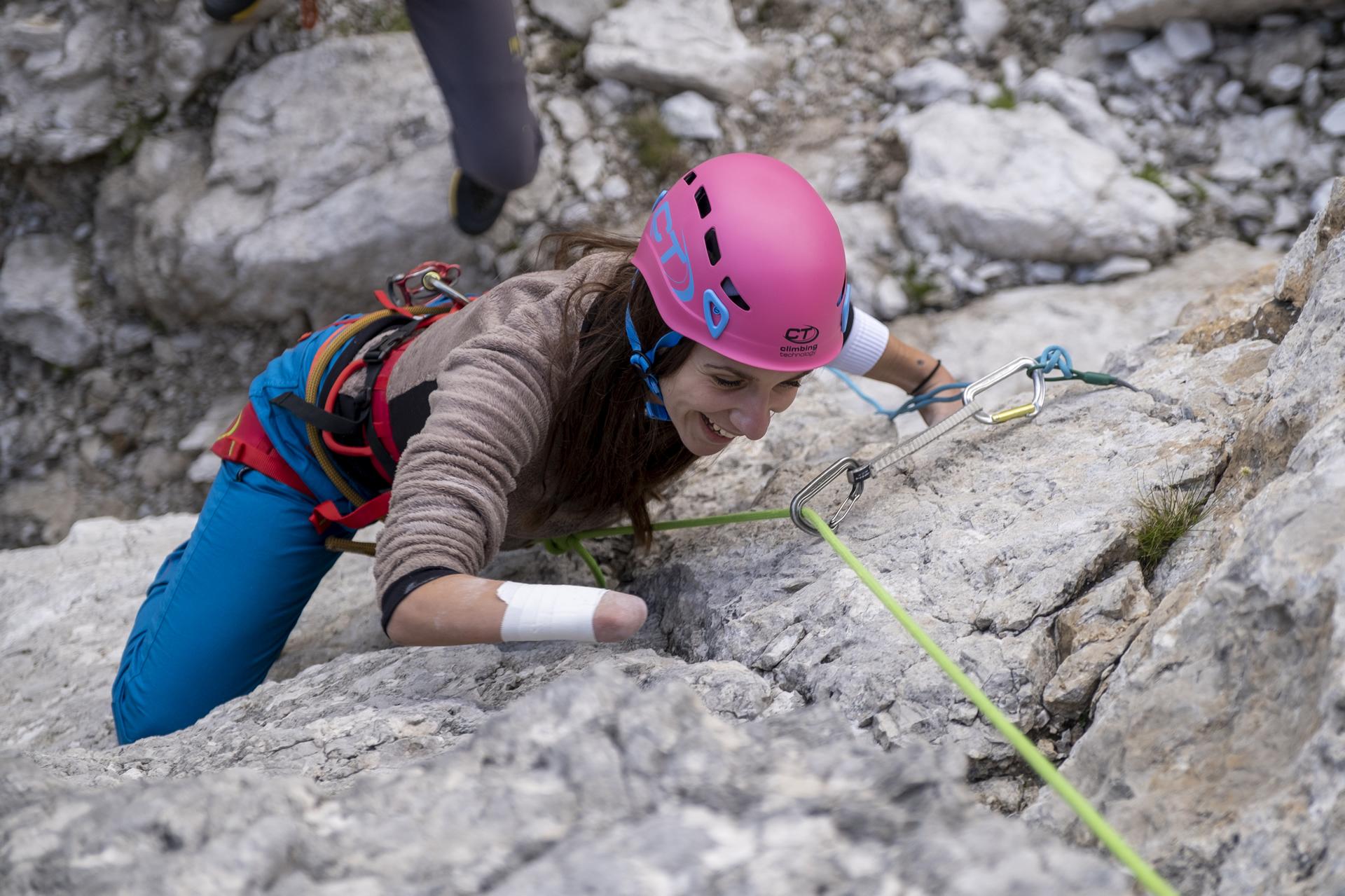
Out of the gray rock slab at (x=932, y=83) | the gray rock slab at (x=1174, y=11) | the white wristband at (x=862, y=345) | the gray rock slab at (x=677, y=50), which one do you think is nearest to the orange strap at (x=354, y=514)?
the white wristband at (x=862, y=345)

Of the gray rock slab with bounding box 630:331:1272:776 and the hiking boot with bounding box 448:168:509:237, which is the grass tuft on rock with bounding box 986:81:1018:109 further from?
the gray rock slab with bounding box 630:331:1272:776

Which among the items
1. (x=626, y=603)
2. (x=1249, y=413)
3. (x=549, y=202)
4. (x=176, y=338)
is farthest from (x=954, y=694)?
(x=176, y=338)

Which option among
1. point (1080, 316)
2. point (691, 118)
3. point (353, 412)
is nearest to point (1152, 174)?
point (1080, 316)

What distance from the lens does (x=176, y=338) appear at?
615 cm

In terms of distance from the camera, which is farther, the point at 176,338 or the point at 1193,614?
the point at 176,338

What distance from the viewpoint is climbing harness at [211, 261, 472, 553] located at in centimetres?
291

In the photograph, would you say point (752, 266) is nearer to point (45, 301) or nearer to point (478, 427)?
point (478, 427)

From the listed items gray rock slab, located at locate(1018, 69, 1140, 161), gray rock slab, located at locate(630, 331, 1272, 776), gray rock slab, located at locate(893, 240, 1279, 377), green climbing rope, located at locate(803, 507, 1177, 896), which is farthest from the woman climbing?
gray rock slab, located at locate(1018, 69, 1140, 161)

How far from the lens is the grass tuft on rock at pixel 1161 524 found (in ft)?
7.26

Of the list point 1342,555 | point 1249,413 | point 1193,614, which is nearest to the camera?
point 1342,555

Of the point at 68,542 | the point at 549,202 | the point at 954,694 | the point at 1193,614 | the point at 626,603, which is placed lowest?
the point at 68,542

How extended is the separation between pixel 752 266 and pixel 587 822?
4.24 feet

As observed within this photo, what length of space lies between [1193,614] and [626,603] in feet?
3.68

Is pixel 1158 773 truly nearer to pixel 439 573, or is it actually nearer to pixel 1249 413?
pixel 1249 413
